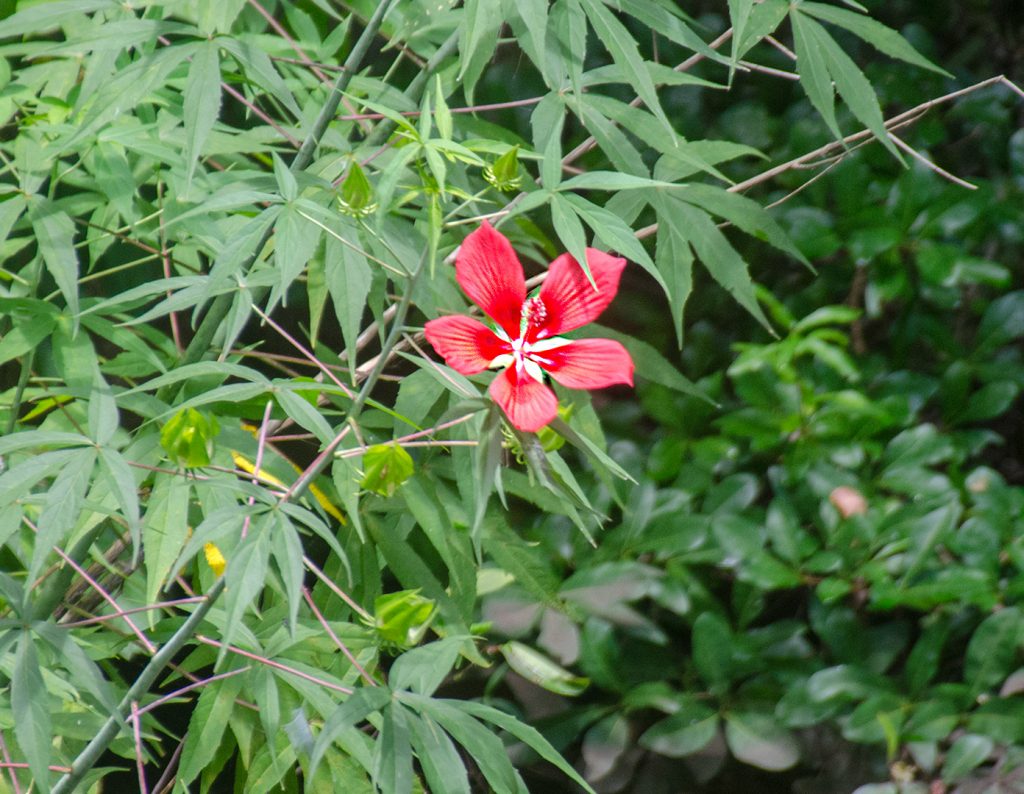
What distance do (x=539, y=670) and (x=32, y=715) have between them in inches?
24.7

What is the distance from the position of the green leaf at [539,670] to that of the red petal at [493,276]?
2.15ft

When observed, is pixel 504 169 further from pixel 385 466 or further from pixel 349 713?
pixel 349 713

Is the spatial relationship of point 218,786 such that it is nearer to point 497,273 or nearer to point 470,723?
point 470,723

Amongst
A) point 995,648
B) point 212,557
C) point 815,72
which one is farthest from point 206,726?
point 995,648

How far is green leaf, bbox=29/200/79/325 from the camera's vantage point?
0.77m

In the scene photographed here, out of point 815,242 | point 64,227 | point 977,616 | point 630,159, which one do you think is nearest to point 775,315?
point 815,242

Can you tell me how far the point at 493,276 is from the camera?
1.79 feet

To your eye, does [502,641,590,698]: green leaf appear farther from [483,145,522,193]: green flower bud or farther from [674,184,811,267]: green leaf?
[483,145,522,193]: green flower bud

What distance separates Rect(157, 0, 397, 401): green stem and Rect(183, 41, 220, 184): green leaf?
52 millimetres

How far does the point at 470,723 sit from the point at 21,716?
24cm

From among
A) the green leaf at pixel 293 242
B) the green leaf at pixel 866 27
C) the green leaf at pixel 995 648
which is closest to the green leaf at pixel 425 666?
the green leaf at pixel 293 242

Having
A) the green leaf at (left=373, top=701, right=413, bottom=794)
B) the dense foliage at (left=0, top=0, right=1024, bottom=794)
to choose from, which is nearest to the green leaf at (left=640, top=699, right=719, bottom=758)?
the dense foliage at (left=0, top=0, right=1024, bottom=794)

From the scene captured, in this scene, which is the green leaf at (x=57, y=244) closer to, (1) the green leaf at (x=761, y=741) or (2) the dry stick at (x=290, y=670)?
(2) the dry stick at (x=290, y=670)

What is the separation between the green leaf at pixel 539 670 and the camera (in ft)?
3.74
